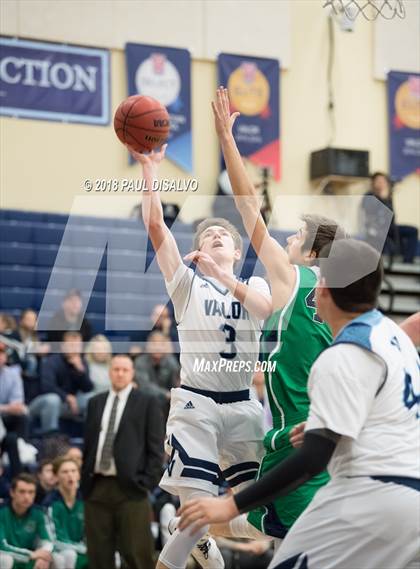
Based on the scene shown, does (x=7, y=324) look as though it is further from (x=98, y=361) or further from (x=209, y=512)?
(x=209, y=512)

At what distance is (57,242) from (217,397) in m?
8.28

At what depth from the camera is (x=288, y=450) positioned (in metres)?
5.72

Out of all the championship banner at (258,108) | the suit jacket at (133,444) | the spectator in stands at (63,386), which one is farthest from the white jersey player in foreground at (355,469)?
the championship banner at (258,108)

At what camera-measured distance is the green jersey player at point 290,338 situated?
5727 millimetres

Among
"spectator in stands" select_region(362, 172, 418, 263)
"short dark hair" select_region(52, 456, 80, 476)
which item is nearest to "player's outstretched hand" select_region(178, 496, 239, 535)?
"short dark hair" select_region(52, 456, 80, 476)

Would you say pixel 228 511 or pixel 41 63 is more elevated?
pixel 41 63

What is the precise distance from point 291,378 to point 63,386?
6.24m

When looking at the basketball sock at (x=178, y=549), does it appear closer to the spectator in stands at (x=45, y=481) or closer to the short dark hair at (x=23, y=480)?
the short dark hair at (x=23, y=480)

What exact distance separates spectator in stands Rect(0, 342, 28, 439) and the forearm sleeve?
7151 millimetres

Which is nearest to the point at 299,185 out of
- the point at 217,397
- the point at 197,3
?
the point at 197,3

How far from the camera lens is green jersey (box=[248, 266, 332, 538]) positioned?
5.73 metres

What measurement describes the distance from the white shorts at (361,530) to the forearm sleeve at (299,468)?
0.64 feet

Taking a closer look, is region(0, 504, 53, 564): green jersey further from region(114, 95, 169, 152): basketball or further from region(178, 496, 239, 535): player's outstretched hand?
region(178, 496, 239, 535): player's outstretched hand

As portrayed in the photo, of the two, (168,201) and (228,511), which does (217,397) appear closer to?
(228,511)
